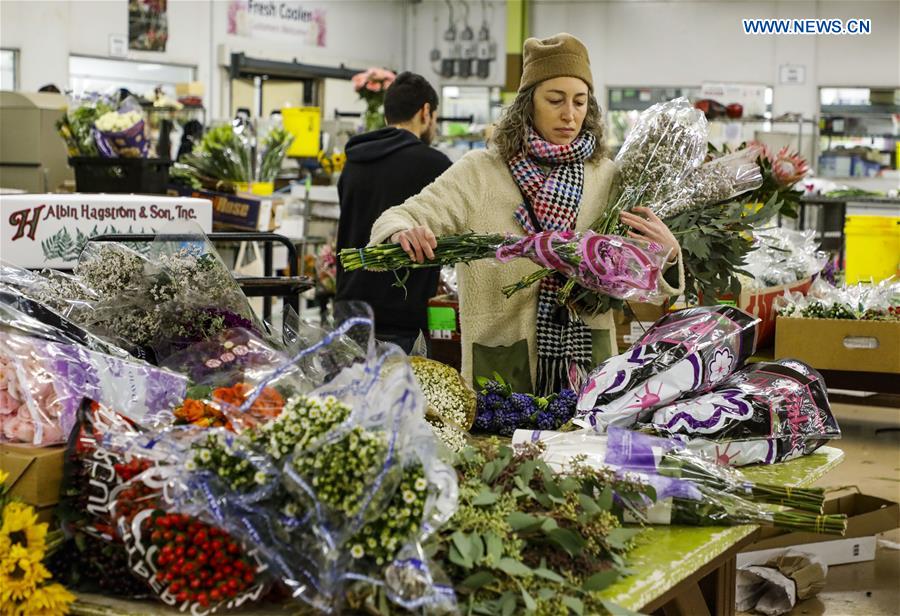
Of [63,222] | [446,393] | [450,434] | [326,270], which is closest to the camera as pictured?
[450,434]

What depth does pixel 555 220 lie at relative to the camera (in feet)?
8.94

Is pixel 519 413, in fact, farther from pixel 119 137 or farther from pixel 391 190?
pixel 119 137

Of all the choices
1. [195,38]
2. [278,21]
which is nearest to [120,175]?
[195,38]

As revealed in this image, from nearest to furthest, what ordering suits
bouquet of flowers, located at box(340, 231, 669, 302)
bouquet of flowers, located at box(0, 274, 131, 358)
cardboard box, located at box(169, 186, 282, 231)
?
bouquet of flowers, located at box(0, 274, 131, 358)
bouquet of flowers, located at box(340, 231, 669, 302)
cardboard box, located at box(169, 186, 282, 231)

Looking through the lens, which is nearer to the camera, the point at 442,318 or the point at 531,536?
the point at 531,536

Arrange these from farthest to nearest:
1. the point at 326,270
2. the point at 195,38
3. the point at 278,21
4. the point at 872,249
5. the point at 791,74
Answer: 1. the point at 791,74
2. the point at 278,21
3. the point at 195,38
4. the point at 872,249
5. the point at 326,270

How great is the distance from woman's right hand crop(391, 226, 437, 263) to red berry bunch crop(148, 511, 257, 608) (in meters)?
1.07

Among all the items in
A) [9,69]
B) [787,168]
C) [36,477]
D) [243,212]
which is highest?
[9,69]

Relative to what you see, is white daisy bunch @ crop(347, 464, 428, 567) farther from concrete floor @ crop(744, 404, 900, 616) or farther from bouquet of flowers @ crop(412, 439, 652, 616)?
concrete floor @ crop(744, 404, 900, 616)

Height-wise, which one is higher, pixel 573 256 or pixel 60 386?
pixel 573 256

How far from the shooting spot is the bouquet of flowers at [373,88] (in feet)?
24.3

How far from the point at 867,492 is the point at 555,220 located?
250cm

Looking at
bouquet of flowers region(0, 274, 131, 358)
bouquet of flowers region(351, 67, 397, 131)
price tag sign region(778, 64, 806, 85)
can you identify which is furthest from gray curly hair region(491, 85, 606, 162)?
price tag sign region(778, 64, 806, 85)

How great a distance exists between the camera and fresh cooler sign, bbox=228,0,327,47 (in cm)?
1484
